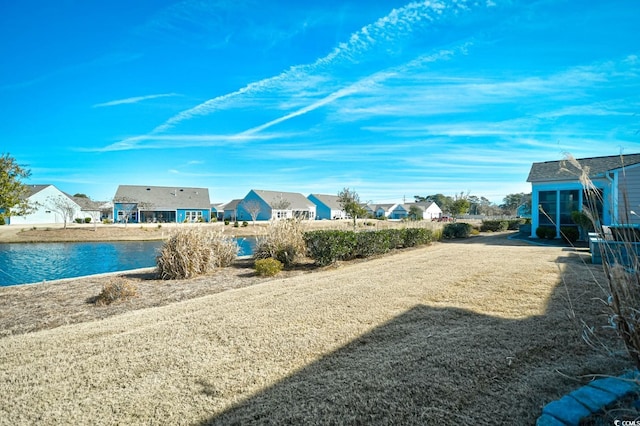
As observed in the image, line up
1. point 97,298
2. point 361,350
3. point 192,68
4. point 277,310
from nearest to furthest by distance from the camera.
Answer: point 361,350 → point 277,310 → point 97,298 → point 192,68

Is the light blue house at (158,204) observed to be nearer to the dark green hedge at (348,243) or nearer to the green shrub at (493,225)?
the green shrub at (493,225)

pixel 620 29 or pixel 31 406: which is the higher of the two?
pixel 620 29

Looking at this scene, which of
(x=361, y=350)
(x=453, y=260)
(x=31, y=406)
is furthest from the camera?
(x=453, y=260)

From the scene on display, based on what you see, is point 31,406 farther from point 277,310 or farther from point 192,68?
point 192,68

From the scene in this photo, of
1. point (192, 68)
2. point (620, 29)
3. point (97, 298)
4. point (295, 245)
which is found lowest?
point (97, 298)

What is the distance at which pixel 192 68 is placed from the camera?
12.2 meters

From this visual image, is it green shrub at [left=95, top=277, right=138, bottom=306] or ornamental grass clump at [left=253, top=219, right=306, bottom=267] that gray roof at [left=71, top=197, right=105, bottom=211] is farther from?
green shrub at [left=95, top=277, right=138, bottom=306]

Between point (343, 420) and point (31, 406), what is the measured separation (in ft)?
8.09

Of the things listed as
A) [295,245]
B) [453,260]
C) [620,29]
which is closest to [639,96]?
[620,29]

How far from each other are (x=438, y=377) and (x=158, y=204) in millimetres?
43374

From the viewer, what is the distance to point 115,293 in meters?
6.00

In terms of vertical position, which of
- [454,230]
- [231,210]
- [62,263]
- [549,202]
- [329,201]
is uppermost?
[329,201]

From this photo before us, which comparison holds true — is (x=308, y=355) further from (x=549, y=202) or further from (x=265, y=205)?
(x=265, y=205)
